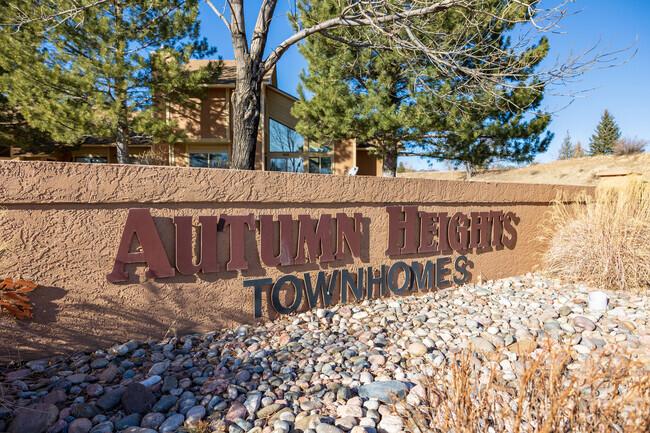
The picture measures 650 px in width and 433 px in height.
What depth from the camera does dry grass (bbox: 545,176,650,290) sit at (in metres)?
5.14

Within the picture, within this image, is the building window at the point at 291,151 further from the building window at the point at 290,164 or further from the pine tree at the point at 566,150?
the pine tree at the point at 566,150

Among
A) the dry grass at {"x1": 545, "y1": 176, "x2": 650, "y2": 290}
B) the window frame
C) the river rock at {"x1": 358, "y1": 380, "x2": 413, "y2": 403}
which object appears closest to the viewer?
the river rock at {"x1": 358, "y1": 380, "x2": 413, "y2": 403}

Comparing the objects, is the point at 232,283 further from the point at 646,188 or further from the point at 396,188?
the point at 646,188

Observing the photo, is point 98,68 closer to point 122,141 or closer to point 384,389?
point 122,141

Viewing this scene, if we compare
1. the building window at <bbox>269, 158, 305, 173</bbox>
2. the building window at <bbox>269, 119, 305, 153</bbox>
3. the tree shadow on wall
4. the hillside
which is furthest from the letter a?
the hillside

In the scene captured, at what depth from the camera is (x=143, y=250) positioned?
11.1 ft

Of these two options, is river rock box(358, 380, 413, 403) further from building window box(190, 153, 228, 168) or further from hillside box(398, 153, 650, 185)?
hillside box(398, 153, 650, 185)

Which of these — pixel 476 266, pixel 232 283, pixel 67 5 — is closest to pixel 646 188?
pixel 476 266

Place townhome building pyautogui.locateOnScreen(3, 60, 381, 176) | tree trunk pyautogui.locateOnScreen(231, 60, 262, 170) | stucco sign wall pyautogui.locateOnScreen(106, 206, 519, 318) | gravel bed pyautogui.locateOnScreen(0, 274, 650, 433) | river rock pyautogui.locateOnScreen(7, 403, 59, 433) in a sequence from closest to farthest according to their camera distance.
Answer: river rock pyautogui.locateOnScreen(7, 403, 59, 433) < gravel bed pyautogui.locateOnScreen(0, 274, 650, 433) < stucco sign wall pyautogui.locateOnScreen(106, 206, 519, 318) < tree trunk pyautogui.locateOnScreen(231, 60, 262, 170) < townhome building pyautogui.locateOnScreen(3, 60, 381, 176)

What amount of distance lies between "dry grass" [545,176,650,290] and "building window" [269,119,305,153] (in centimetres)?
1197

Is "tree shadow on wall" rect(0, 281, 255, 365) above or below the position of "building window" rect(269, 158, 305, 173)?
below

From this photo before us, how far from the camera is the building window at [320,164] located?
53.3 feet

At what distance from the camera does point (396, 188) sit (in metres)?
4.87

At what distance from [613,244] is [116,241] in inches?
241
